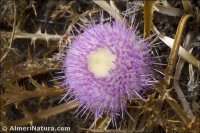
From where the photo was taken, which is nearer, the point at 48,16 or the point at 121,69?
the point at 121,69

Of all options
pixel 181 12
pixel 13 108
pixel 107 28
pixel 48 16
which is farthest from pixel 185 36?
pixel 13 108

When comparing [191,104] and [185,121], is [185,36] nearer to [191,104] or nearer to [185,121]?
[191,104]

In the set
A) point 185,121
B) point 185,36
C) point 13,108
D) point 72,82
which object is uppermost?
point 185,36

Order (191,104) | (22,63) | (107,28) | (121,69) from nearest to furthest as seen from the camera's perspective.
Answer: (121,69) → (107,28) → (191,104) → (22,63)

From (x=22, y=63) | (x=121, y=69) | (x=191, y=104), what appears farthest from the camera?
(x=22, y=63)
